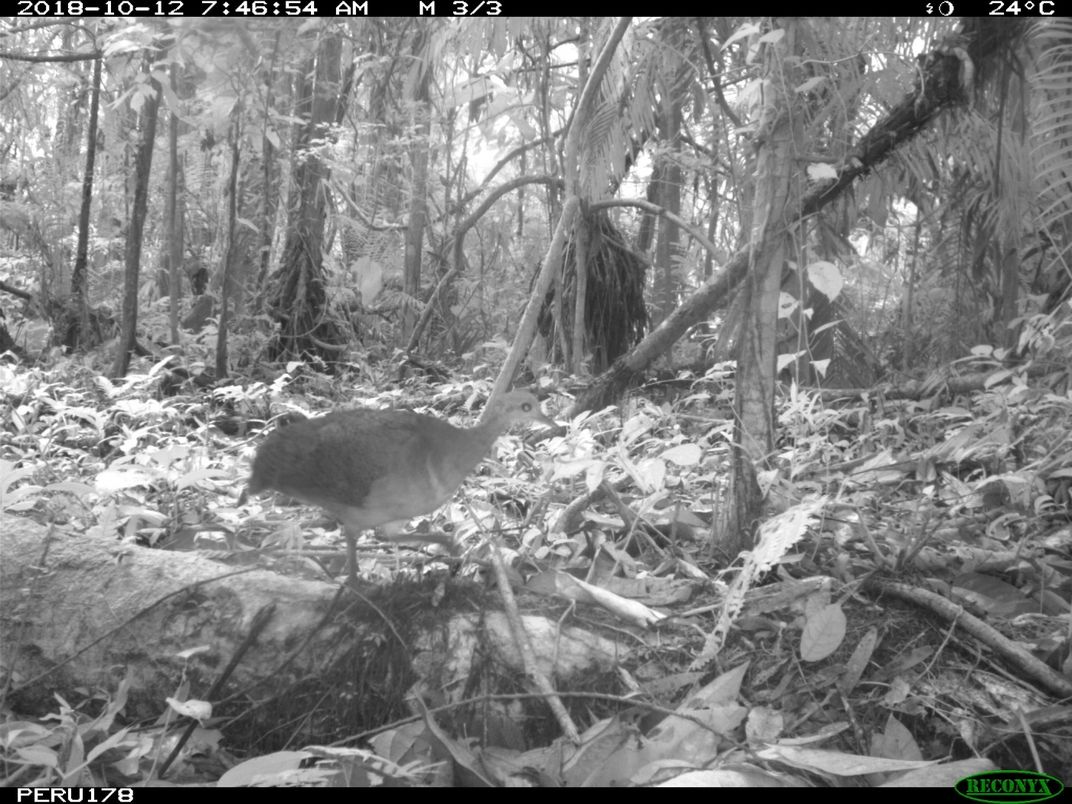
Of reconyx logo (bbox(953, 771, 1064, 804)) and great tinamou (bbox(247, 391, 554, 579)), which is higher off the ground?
great tinamou (bbox(247, 391, 554, 579))

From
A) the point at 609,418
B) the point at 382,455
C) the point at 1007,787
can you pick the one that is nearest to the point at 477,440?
the point at 382,455

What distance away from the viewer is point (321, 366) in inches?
108

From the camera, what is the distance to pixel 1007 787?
1.59 m

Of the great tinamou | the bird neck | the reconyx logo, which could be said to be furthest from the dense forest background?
the bird neck

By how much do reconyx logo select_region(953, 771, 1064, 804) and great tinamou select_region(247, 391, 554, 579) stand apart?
1.07m

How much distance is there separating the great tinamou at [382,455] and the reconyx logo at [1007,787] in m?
1.07

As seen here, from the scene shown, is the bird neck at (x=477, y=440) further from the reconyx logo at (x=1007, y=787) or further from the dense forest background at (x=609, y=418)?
the reconyx logo at (x=1007, y=787)

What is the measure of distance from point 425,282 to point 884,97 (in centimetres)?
234

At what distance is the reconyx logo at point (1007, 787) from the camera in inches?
61.2

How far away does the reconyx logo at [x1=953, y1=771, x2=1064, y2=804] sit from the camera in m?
1.55

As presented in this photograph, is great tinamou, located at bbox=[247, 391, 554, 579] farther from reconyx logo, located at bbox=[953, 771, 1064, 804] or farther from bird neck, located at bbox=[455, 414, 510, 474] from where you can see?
reconyx logo, located at bbox=[953, 771, 1064, 804]

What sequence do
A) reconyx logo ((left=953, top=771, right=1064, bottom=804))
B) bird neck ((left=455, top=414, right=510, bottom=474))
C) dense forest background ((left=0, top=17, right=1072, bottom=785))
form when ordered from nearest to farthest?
reconyx logo ((left=953, top=771, right=1064, bottom=804)) → bird neck ((left=455, top=414, right=510, bottom=474)) → dense forest background ((left=0, top=17, right=1072, bottom=785))

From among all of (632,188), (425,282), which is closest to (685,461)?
(425,282)

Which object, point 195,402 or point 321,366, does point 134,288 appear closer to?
point 195,402
